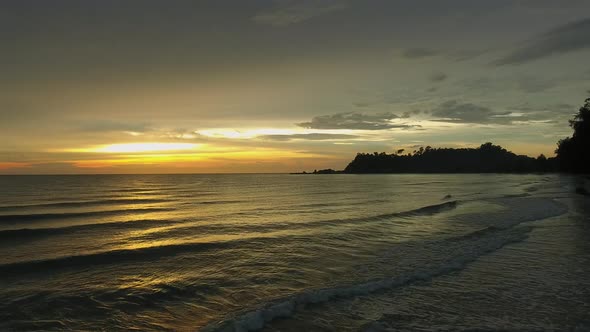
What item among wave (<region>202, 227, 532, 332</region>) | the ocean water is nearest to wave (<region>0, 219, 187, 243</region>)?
the ocean water

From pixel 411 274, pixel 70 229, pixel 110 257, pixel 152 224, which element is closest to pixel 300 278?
pixel 411 274

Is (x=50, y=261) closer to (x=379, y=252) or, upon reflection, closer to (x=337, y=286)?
(x=337, y=286)

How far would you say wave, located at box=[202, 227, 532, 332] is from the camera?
856 centimetres

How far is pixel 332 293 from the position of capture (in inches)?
418

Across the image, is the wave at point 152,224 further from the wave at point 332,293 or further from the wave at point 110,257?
the wave at point 332,293

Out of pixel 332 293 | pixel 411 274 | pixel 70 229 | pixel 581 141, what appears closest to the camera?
pixel 332 293

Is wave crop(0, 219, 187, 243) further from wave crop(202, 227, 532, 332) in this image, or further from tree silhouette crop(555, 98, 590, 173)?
tree silhouette crop(555, 98, 590, 173)

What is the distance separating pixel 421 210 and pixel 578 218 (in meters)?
11.6

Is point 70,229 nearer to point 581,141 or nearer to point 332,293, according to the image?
point 332,293

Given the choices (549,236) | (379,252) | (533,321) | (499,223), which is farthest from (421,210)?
(533,321)

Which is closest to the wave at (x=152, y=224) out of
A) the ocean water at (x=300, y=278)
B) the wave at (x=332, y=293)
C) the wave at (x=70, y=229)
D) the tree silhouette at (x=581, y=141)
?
the wave at (x=70, y=229)

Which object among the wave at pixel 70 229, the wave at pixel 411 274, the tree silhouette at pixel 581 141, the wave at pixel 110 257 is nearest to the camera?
the wave at pixel 411 274

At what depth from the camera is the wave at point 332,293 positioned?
28.1ft

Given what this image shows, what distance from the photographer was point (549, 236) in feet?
63.6
